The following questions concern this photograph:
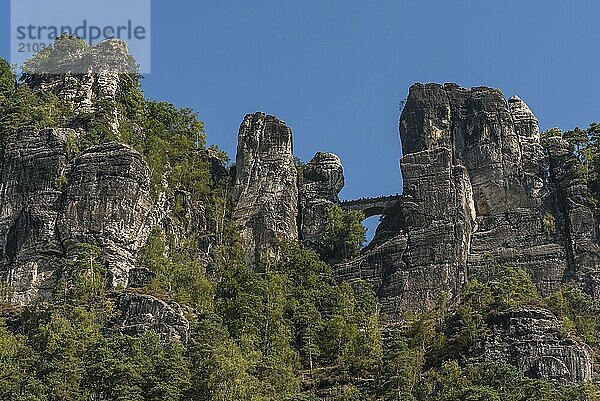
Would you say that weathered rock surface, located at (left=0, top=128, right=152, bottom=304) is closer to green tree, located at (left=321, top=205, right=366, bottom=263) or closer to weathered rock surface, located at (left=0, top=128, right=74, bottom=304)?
weathered rock surface, located at (left=0, top=128, right=74, bottom=304)

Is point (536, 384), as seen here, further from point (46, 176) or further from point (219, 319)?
point (46, 176)

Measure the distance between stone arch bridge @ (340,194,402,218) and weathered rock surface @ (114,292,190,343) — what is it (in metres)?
24.0

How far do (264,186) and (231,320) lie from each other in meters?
17.2

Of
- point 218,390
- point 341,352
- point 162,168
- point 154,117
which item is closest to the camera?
point 218,390

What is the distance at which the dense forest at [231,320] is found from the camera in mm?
53625

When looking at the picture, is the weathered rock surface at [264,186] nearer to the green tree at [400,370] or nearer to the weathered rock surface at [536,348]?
the green tree at [400,370]

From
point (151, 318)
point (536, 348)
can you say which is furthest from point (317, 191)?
point (536, 348)

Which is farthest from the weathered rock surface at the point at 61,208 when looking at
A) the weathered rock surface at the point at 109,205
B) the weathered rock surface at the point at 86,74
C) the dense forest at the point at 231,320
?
the weathered rock surface at the point at 86,74

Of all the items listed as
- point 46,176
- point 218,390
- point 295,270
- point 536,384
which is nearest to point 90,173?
point 46,176

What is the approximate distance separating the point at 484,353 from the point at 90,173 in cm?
2435

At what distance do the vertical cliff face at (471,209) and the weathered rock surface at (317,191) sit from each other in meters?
4.20

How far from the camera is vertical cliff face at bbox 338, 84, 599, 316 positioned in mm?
73812

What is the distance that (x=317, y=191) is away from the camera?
84438 millimetres

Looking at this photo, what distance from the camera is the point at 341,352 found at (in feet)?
215
